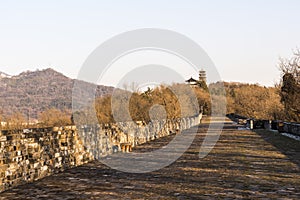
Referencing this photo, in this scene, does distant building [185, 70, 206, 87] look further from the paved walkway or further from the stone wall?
the paved walkway

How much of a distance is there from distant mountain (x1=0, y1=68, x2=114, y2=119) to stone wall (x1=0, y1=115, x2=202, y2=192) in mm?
28314

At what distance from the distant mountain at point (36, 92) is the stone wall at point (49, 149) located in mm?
28314

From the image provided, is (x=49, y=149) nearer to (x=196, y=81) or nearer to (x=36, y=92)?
(x=36, y=92)

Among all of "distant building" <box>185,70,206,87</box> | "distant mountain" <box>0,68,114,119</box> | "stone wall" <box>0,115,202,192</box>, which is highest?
"distant building" <box>185,70,206,87</box>

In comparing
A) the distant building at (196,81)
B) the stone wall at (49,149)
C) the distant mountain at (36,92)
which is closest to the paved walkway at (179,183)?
the stone wall at (49,149)

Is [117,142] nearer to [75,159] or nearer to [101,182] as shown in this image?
[75,159]

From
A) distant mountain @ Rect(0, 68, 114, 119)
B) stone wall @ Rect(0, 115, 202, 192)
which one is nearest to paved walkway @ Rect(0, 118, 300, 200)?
stone wall @ Rect(0, 115, 202, 192)

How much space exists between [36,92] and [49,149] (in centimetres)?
5134

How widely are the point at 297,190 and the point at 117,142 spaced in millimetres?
9870

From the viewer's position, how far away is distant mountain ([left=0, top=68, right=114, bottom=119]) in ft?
160

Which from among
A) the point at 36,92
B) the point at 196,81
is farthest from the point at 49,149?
the point at 196,81

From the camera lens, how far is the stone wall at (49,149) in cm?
813

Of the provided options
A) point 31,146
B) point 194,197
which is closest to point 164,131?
point 31,146

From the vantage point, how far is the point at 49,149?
1005 centimetres
